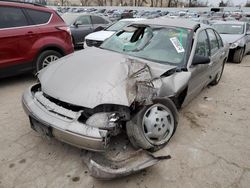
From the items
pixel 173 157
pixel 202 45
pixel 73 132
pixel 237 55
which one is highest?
pixel 202 45

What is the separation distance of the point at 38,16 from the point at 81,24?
4.54 meters

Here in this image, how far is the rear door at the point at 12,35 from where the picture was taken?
485cm

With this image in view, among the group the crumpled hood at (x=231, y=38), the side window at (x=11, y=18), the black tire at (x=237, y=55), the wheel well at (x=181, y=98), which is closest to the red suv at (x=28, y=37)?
the side window at (x=11, y=18)

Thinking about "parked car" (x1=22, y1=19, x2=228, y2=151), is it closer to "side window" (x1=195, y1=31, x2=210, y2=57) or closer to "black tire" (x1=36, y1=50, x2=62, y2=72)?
"side window" (x1=195, y1=31, x2=210, y2=57)

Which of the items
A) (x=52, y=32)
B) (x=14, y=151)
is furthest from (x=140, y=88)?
(x=52, y=32)

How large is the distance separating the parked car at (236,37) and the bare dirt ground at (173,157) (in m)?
4.94

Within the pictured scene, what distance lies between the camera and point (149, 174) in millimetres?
2654

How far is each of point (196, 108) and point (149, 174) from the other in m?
2.19

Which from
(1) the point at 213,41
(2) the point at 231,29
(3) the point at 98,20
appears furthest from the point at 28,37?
(2) the point at 231,29

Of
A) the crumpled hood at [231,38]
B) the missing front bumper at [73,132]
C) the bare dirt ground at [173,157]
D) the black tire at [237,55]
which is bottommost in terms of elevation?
the black tire at [237,55]

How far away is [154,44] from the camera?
12.3 feet

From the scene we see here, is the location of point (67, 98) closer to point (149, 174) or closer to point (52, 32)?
point (149, 174)

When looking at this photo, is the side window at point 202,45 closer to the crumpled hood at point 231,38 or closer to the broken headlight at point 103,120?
the broken headlight at point 103,120

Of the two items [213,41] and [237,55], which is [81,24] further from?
[213,41]
